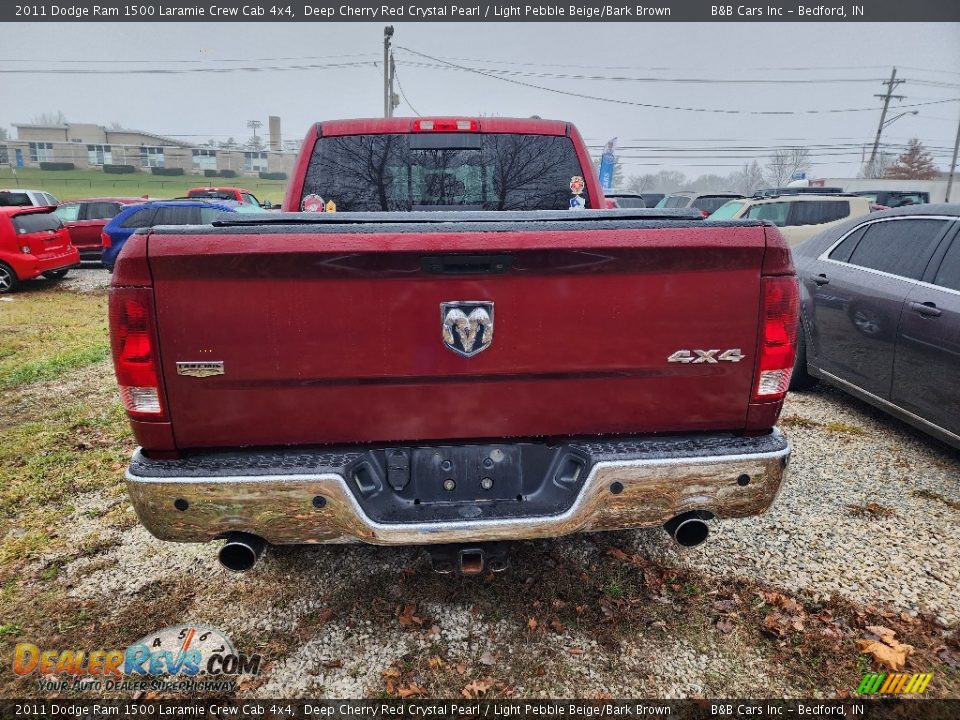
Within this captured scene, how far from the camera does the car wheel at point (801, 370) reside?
5.28 meters

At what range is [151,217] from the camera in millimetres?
12148

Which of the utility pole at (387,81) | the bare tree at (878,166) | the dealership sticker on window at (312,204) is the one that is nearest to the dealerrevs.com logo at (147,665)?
the dealership sticker on window at (312,204)

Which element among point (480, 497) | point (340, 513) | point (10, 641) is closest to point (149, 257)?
point (340, 513)

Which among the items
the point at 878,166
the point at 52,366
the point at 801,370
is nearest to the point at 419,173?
the point at 801,370

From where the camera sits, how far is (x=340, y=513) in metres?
2.03

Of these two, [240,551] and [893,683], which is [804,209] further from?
[240,551]

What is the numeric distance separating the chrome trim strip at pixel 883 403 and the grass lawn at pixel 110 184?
4707 cm

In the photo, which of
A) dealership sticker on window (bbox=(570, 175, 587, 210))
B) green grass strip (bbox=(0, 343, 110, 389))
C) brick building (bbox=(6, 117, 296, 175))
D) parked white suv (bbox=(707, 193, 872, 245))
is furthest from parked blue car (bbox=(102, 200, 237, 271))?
brick building (bbox=(6, 117, 296, 175))

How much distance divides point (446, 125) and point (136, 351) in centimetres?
215

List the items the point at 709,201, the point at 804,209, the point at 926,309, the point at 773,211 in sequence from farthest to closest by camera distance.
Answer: the point at 709,201 → the point at 773,211 → the point at 804,209 → the point at 926,309

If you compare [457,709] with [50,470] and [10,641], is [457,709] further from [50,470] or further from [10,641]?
[50,470]

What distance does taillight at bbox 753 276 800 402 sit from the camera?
2.11 meters

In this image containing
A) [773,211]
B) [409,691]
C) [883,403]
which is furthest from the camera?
[773,211]

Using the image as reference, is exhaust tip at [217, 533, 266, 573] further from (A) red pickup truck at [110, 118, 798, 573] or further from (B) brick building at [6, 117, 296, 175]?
(B) brick building at [6, 117, 296, 175]
